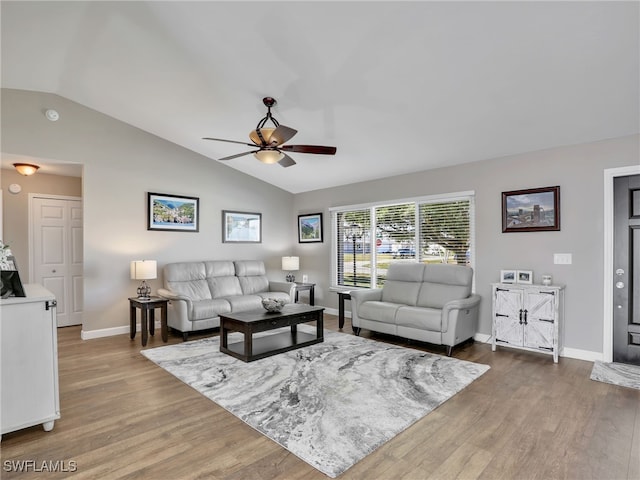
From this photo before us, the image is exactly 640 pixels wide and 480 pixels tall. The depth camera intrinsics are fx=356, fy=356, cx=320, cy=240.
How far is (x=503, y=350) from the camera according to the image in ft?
14.3

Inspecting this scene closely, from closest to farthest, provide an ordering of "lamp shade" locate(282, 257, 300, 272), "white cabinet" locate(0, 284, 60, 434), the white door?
"white cabinet" locate(0, 284, 60, 434)
the white door
"lamp shade" locate(282, 257, 300, 272)

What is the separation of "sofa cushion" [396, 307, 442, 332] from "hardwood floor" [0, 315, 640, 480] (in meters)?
0.86

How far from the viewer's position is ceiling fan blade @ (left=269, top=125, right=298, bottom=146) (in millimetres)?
3315

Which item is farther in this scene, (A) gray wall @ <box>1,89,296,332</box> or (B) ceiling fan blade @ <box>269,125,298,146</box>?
(A) gray wall @ <box>1,89,296,332</box>

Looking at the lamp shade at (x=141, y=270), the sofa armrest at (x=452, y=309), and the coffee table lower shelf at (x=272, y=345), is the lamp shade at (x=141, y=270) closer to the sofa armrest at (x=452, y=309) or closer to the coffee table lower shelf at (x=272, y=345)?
the coffee table lower shelf at (x=272, y=345)

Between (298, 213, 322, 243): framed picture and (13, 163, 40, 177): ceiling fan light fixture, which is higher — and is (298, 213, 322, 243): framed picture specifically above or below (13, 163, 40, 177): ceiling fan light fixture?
below

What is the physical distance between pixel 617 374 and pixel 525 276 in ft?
4.22

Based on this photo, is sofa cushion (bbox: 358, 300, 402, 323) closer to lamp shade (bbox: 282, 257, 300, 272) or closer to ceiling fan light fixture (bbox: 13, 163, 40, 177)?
lamp shade (bbox: 282, 257, 300, 272)

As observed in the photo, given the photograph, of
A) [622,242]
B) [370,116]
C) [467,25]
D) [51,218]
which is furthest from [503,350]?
[51,218]

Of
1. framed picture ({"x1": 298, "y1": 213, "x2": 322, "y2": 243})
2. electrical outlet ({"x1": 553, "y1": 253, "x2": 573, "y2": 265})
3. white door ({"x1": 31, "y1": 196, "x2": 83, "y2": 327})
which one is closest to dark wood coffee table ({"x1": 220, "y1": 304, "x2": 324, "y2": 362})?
framed picture ({"x1": 298, "y1": 213, "x2": 322, "y2": 243})

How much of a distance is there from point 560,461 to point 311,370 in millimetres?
2142

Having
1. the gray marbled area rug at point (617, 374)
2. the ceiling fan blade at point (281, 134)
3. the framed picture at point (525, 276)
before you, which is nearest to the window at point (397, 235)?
the framed picture at point (525, 276)

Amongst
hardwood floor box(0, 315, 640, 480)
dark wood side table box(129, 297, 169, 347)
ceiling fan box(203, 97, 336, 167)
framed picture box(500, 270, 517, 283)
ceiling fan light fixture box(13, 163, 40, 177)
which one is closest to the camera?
hardwood floor box(0, 315, 640, 480)

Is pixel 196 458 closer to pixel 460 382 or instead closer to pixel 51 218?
pixel 460 382
